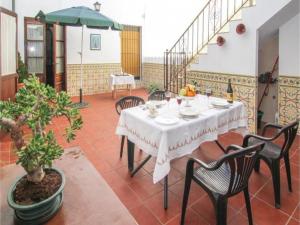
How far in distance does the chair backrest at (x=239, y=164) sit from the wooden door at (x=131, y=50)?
22.5 feet

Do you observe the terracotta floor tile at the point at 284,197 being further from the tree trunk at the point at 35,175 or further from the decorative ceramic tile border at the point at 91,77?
the decorative ceramic tile border at the point at 91,77

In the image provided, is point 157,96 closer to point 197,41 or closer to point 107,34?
point 197,41

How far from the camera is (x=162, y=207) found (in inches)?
80.2

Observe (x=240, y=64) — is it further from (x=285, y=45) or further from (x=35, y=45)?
(x=35, y=45)

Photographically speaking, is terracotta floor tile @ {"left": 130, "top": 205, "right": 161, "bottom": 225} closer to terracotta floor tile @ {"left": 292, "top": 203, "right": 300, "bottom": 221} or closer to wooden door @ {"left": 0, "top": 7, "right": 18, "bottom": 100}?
terracotta floor tile @ {"left": 292, "top": 203, "right": 300, "bottom": 221}

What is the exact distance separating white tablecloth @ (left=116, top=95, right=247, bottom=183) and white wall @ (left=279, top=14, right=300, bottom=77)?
145cm

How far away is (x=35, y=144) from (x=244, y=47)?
3.43 m

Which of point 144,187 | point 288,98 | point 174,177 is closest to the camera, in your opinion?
point 144,187

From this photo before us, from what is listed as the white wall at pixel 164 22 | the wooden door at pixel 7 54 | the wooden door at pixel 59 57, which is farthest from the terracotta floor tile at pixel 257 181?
the wooden door at pixel 59 57

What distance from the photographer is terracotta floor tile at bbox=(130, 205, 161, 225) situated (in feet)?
6.10

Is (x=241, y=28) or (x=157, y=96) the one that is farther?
(x=241, y=28)

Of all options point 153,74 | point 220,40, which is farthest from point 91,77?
point 220,40

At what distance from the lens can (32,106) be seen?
3.76ft

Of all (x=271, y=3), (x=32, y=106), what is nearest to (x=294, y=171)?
(x=271, y=3)
